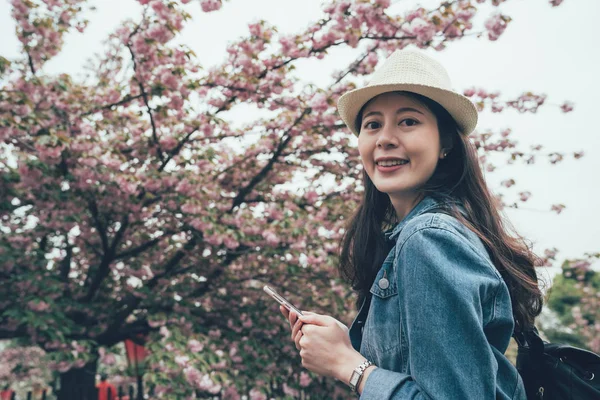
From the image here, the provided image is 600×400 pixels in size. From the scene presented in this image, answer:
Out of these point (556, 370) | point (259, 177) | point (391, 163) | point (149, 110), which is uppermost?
point (149, 110)

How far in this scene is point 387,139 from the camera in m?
1.29

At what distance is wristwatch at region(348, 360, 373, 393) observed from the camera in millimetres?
1075

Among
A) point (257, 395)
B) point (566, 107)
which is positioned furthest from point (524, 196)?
point (257, 395)

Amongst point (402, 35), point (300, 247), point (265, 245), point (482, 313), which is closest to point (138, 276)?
point (265, 245)

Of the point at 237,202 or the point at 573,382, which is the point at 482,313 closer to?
the point at 573,382

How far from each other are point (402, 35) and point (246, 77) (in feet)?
5.28

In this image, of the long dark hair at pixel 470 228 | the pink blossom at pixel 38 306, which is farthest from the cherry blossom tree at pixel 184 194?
the long dark hair at pixel 470 228

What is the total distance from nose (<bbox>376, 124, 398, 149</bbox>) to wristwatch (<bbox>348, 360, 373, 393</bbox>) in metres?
0.58

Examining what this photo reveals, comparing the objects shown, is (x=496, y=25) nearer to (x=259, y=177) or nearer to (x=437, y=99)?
(x=259, y=177)

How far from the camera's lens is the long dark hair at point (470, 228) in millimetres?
1195

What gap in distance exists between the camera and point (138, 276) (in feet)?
18.9

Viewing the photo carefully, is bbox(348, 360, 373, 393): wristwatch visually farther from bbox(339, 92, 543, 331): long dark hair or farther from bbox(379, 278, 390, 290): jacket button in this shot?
bbox(339, 92, 543, 331): long dark hair

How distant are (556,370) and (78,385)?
5.85 metres

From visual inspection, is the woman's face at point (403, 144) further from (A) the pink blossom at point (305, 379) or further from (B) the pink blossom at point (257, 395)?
(A) the pink blossom at point (305, 379)
